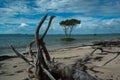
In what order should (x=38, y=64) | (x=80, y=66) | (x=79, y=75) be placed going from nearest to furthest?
(x=79, y=75) → (x=38, y=64) → (x=80, y=66)

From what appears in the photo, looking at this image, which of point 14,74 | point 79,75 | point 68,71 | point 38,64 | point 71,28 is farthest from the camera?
point 71,28

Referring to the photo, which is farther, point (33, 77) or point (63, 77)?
point (33, 77)

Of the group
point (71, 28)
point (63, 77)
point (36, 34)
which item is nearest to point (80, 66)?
point (63, 77)

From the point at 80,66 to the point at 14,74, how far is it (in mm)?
3009

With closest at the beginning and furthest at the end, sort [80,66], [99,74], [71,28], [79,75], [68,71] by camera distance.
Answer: [79,75]
[68,71]
[80,66]
[99,74]
[71,28]

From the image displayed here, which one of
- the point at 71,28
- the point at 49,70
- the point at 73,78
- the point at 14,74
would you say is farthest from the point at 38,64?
the point at 71,28

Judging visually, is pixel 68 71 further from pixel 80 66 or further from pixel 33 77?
pixel 33 77

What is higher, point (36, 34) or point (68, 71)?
point (36, 34)

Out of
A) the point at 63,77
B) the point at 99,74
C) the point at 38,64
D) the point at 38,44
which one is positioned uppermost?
the point at 38,44

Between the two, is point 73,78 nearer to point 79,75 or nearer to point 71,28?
point 79,75

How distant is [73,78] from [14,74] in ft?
11.7

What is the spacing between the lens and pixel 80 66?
5.43 metres

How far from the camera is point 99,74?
6363mm

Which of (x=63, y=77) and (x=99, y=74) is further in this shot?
(x=99, y=74)
